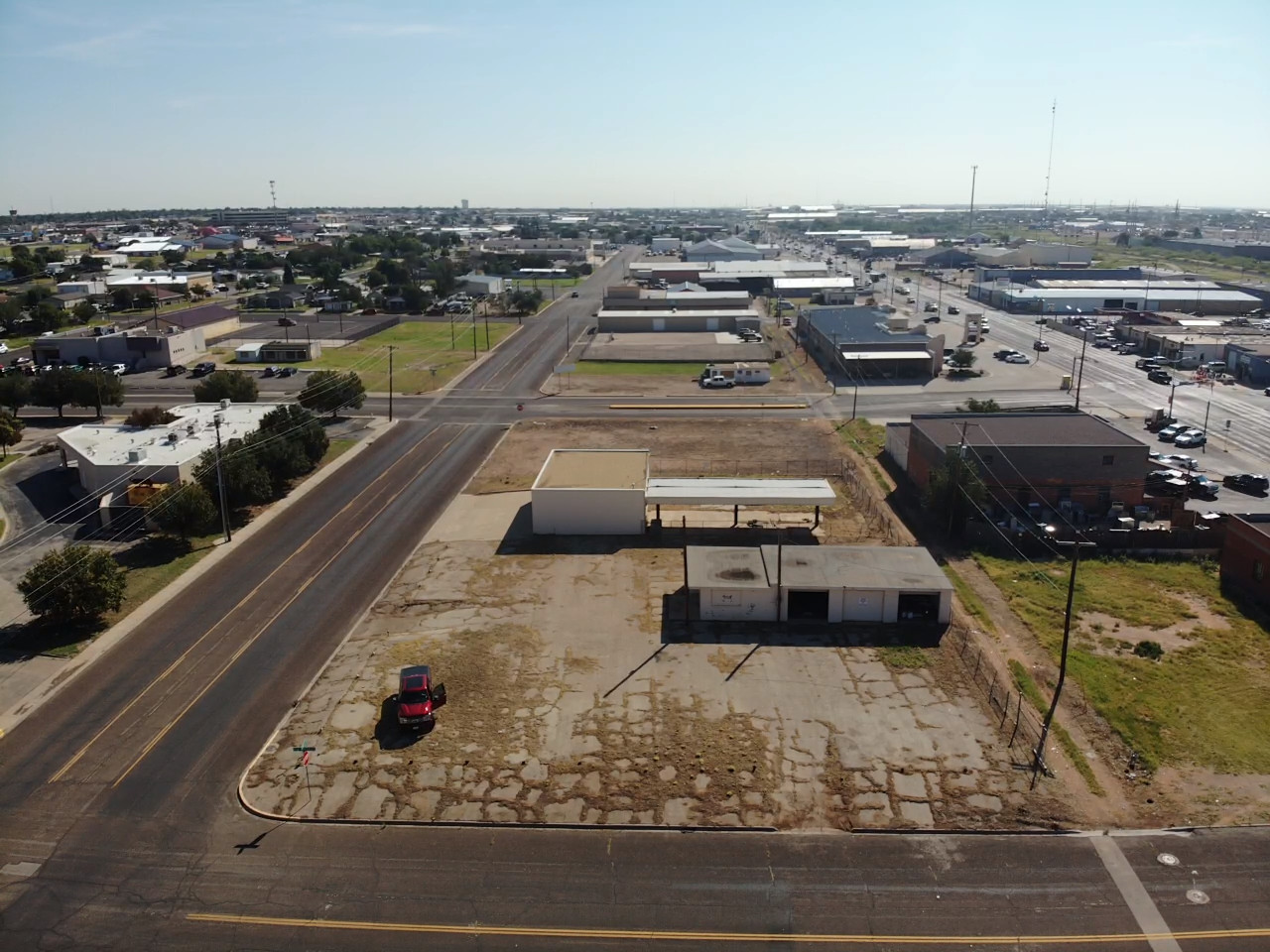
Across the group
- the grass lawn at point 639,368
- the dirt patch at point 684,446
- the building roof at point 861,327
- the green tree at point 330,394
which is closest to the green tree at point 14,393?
the green tree at point 330,394

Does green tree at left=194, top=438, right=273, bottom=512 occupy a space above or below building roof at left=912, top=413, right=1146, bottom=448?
below

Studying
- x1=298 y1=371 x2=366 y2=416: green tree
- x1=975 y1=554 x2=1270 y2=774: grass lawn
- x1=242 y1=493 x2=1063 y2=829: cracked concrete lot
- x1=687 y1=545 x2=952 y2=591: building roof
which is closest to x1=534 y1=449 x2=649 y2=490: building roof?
x1=687 y1=545 x2=952 y2=591: building roof

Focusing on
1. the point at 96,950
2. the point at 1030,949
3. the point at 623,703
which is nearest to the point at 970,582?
the point at 623,703

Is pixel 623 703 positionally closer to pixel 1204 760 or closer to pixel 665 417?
pixel 1204 760

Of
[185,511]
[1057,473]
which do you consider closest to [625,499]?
[185,511]

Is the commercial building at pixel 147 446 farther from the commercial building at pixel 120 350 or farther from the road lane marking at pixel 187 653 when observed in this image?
the commercial building at pixel 120 350

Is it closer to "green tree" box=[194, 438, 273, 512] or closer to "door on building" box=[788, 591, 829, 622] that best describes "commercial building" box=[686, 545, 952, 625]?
"door on building" box=[788, 591, 829, 622]

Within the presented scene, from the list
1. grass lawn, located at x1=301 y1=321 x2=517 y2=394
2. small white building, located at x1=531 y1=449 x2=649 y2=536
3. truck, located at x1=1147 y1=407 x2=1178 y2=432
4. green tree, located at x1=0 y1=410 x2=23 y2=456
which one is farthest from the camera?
grass lawn, located at x1=301 y1=321 x2=517 y2=394
